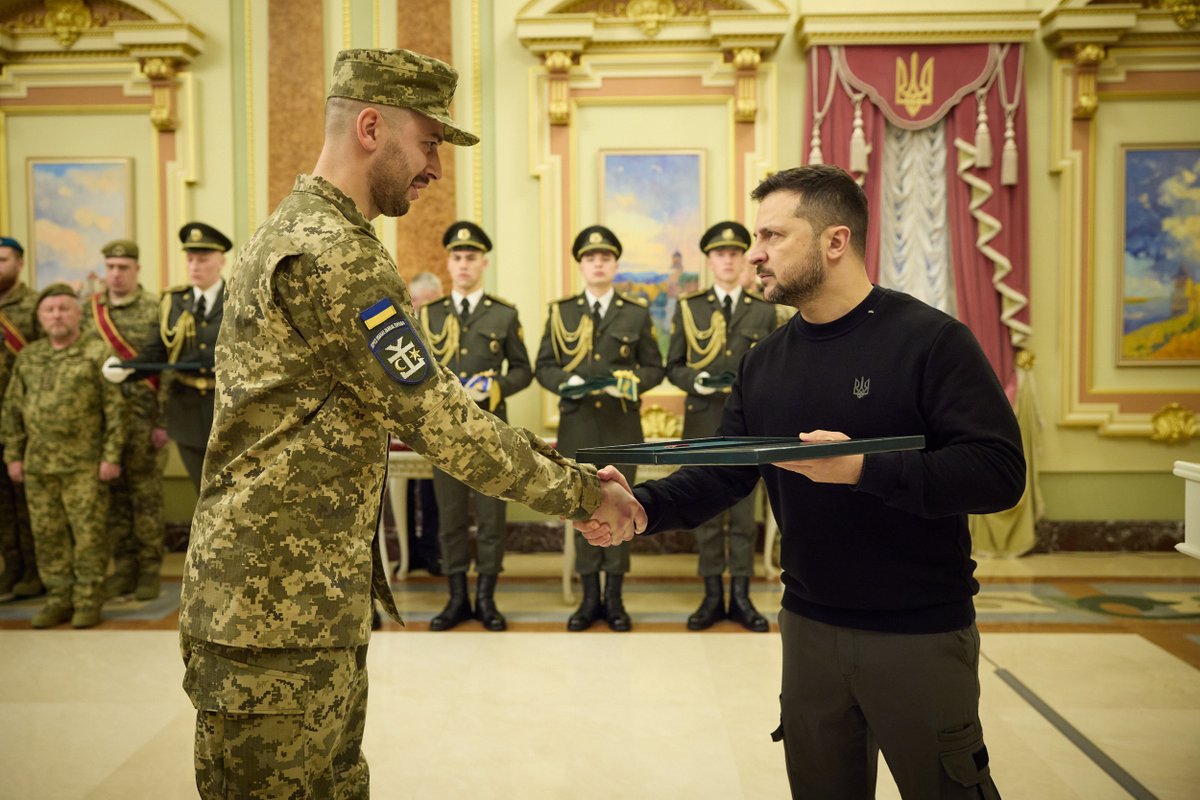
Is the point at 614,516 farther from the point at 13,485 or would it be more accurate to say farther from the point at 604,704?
the point at 13,485

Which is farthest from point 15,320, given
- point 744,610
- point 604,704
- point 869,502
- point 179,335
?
point 869,502

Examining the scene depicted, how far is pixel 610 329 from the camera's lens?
16.1 feet

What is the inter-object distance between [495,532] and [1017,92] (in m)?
4.20

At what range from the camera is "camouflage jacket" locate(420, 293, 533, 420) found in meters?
4.91

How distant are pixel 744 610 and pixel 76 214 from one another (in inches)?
197

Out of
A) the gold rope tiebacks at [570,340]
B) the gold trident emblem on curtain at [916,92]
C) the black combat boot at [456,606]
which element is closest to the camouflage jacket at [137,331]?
the black combat boot at [456,606]

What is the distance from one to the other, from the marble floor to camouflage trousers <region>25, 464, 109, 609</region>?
23 centimetres

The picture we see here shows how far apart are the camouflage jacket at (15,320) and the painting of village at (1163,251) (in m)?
6.53

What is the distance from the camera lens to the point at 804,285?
1.82 meters

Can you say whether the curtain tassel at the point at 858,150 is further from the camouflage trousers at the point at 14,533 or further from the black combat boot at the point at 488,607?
the camouflage trousers at the point at 14,533

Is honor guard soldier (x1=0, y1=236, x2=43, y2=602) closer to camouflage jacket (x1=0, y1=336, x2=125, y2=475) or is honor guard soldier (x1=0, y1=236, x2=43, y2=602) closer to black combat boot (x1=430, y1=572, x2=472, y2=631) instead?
camouflage jacket (x1=0, y1=336, x2=125, y2=475)

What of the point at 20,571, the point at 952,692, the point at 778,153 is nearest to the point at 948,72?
the point at 778,153

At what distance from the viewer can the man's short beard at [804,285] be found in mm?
1805

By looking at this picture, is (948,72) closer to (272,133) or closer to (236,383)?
(272,133)
